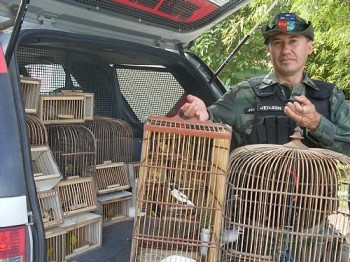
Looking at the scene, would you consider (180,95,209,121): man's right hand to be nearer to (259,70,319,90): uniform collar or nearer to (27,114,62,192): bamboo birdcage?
(259,70,319,90): uniform collar

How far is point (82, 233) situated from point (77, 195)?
0.71 ft

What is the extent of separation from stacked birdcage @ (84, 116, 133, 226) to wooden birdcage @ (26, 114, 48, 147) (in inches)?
22.2

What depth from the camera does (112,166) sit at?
9.36 ft

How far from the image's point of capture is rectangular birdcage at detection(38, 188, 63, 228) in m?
2.17

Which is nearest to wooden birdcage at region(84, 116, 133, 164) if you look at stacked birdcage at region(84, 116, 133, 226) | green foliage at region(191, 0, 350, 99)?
stacked birdcage at region(84, 116, 133, 226)

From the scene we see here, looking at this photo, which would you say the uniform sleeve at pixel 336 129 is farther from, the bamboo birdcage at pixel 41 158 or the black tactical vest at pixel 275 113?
the bamboo birdcage at pixel 41 158

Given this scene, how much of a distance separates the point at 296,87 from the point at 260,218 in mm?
736

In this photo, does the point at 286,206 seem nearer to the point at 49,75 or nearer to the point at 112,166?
the point at 112,166

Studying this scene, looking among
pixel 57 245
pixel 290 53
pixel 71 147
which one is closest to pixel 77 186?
pixel 71 147

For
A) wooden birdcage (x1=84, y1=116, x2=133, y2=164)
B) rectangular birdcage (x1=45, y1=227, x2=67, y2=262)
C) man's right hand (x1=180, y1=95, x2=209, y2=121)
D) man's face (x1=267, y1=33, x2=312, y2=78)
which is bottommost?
rectangular birdcage (x1=45, y1=227, x2=67, y2=262)

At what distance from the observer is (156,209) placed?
4.74 feet

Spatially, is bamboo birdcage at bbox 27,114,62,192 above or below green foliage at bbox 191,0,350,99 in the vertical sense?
below

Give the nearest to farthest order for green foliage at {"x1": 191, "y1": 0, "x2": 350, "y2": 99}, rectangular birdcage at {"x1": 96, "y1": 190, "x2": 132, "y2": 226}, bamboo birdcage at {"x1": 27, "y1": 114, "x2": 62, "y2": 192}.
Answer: bamboo birdcage at {"x1": 27, "y1": 114, "x2": 62, "y2": 192}, rectangular birdcage at {"x1": 96, "y1": 190, "x2": 132, "y2": 226}, green foliage at {"x1": 191, "y1": 0, "x2": 350, "y2": 99}

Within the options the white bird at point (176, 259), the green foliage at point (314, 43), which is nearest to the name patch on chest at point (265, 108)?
the white bird at point (176, 259)
